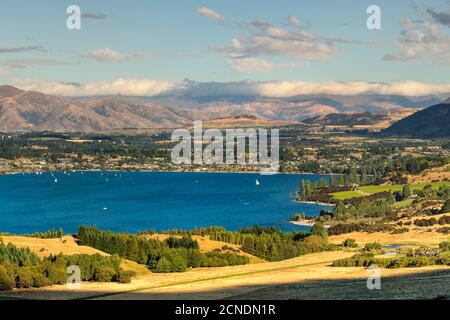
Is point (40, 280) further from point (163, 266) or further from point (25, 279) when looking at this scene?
point (163, 266)

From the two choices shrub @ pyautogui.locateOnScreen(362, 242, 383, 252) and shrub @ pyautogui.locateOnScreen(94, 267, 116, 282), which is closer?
shrub @ pyautogui.locateOnScreen(94, 267, 116, 282)

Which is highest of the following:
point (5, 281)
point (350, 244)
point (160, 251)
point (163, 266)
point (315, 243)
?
point (5, 281)

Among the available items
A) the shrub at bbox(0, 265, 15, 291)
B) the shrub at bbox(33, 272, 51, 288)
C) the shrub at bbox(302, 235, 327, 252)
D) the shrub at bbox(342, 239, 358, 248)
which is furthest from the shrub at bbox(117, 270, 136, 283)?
the shrub at bbox(342, 239, 358, 248)

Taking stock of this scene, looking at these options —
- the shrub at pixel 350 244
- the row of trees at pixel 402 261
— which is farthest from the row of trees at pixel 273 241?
the row of trees at pixel 402 261

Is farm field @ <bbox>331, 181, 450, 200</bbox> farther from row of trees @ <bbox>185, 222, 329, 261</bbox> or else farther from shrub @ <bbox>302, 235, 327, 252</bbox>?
shrub @ <bbox>302, 235, 327, 252</bbox>

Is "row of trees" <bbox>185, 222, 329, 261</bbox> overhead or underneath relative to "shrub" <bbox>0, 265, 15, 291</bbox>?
underneath

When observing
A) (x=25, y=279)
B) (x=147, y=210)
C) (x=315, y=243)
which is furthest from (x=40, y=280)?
(x=147, y=210)


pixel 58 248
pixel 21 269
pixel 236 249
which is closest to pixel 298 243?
pixel 236 249

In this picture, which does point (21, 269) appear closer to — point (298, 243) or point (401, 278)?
point (401, 278)

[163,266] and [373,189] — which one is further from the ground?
[163,266]

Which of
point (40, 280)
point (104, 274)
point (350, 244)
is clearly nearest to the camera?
point (40, 280)

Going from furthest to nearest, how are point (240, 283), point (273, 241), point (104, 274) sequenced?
point (273, 241)
point (104, 274)
point (240, 283)
